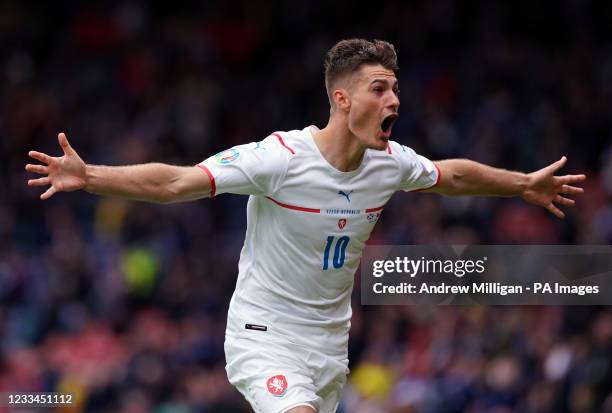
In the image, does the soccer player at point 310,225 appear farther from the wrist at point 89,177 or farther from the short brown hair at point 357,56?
the wrist at point 89,177

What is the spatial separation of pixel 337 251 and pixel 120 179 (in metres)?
1.27

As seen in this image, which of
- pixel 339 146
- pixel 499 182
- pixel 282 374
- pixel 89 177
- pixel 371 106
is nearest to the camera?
pixel 89 177

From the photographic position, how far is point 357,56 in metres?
6.37

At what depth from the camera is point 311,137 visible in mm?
6430

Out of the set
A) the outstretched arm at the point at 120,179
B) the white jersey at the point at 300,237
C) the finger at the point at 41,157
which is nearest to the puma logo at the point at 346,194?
the white jersey at the point at 300,237

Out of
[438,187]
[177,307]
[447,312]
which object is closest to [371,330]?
[447,312]

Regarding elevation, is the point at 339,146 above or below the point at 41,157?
above

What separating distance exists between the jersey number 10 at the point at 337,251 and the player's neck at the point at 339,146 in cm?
37

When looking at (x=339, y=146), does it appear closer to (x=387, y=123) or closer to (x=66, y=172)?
(x=387, y=123)

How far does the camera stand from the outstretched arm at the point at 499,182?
696cm

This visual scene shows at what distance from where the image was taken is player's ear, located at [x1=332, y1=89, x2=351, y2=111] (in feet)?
20.9

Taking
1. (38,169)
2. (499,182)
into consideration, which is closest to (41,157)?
(38,169)

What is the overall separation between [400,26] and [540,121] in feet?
9.64

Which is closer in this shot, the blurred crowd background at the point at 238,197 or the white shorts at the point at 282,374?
the white shorts at the point at 282,374
